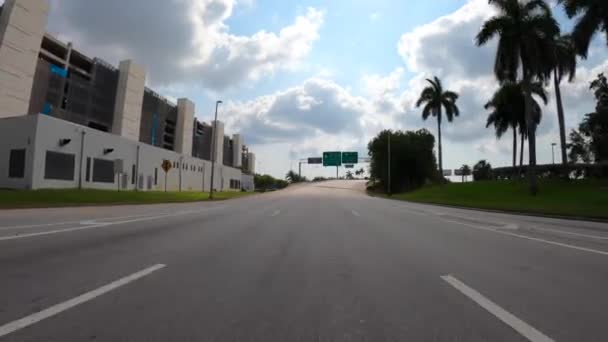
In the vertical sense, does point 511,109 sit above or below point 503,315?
above

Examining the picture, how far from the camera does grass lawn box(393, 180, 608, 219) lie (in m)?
23.9

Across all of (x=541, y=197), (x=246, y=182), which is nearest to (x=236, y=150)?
(x=246, y=182)

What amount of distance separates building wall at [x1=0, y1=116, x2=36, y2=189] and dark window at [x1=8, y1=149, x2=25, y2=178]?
1.06ft

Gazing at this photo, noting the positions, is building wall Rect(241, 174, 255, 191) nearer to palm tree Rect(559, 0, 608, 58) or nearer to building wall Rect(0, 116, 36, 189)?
building wall Rect(0, 116, 36, 189)

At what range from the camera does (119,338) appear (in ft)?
10.5

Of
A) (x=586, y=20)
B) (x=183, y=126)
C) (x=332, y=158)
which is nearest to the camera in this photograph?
(x=586, y=20)

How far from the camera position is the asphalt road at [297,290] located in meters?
3.41

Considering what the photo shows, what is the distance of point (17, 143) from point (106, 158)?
31.1 feet

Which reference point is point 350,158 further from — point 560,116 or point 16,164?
point 16,164

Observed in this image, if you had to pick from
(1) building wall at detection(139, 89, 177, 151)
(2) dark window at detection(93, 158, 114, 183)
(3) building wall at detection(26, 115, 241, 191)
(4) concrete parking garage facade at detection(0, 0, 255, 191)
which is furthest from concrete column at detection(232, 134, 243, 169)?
(2) dark window at detection(93, 158, 114, 183)

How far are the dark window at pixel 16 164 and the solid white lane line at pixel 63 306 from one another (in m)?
36.4

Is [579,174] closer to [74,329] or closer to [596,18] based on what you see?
[596,18]

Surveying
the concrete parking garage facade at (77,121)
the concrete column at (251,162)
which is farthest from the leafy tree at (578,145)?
the concrete column at (251,162)

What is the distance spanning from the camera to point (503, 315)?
383cm
